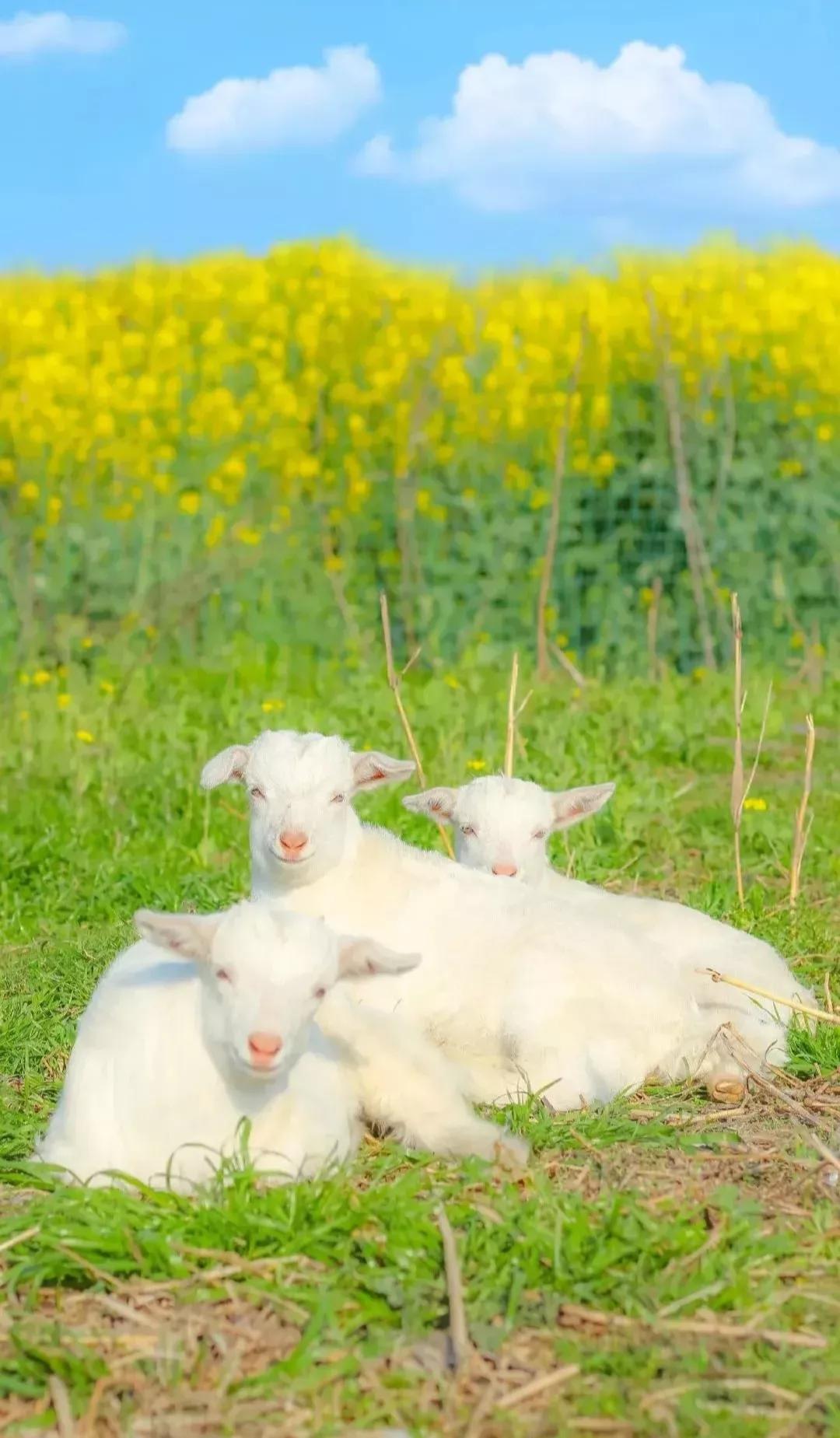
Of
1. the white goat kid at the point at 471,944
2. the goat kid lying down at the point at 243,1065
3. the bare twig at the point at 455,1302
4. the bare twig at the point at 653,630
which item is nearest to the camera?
the bare twig at the point at 455,1302

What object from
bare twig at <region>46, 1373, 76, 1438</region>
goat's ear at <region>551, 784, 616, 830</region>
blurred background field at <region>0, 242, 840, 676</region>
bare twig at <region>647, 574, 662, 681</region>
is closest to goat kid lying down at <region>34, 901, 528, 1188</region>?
bare twig at <region>46, 1373, 76, 1438</region>

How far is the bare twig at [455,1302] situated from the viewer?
3121 millimetres

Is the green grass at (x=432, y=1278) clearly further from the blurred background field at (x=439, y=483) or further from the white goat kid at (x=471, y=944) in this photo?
the blurred background field at (x=439, y=483)

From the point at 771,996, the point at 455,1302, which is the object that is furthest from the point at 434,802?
the point at 455,1302

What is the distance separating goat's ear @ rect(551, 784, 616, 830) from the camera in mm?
5641

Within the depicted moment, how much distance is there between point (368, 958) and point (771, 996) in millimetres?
1506

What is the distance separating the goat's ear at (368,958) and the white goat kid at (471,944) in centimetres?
71

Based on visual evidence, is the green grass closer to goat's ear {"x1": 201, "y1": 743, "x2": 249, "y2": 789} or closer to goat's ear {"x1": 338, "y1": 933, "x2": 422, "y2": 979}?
goat's ear {"x1": 338, "y1": 933, "x2": 422, "y2": 979}

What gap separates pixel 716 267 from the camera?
14555mm

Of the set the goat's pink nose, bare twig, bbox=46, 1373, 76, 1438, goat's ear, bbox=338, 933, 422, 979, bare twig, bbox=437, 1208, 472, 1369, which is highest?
goat's ear, bbox=338, 933, 422, 979

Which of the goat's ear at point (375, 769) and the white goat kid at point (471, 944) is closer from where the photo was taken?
the white goat kid at point (471, 944)

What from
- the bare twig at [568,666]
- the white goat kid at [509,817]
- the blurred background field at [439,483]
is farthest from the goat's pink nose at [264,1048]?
the blurred background field at [439,483]

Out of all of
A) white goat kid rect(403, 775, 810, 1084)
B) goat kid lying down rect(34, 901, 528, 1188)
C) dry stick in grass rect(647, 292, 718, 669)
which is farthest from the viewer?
dry stick in grass rect(647, 292, 718, 669)

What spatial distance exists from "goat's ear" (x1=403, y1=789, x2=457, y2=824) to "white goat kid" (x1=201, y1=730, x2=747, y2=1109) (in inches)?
19.0
